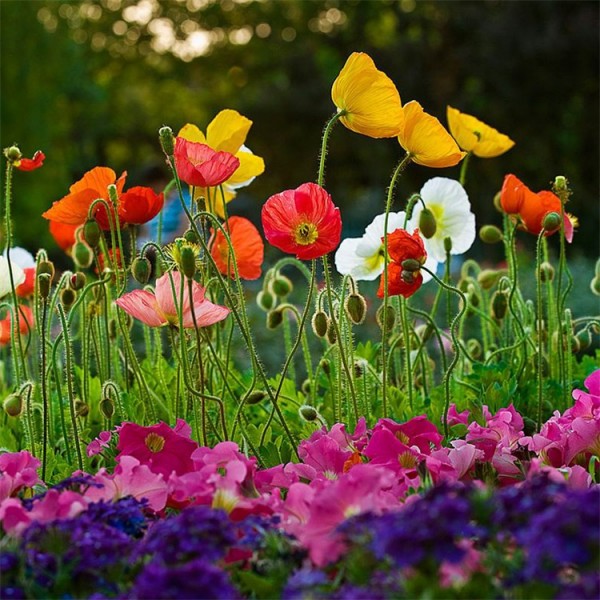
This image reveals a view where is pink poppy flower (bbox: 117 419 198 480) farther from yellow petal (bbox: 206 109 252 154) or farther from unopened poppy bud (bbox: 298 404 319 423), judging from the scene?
yellow petal (bbox: 206 109 252 154)

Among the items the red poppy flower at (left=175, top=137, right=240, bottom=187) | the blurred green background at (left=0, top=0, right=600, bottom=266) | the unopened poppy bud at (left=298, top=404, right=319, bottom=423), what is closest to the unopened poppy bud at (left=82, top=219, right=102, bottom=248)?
the red poppy flower at (left=175, top=137, right=240, bottom=187)

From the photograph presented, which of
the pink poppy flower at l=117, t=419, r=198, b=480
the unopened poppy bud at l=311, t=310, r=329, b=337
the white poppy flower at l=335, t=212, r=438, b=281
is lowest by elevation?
the pink poppy flower at l=117, t=419, r=198, b=480

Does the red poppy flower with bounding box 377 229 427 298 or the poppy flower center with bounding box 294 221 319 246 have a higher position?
the poppy flower center with bounding box 294 221 319 246

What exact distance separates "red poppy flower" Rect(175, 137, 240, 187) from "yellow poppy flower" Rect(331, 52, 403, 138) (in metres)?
0.24

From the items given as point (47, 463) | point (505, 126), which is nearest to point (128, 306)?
point (47, 463)

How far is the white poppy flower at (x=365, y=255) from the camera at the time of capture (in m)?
2.05

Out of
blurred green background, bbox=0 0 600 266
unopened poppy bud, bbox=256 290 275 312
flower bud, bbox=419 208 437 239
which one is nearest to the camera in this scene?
flower bud, bbox=419 208 437 239

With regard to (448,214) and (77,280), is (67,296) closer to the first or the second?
(77,280)

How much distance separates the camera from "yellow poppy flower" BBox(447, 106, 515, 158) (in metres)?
2.18

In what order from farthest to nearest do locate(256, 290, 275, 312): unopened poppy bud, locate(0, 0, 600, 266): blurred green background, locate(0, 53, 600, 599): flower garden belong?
locate(0, 0, 600, 266): blurred green background, locate(256, 290, 275, 312): unopened poppy bud, locate(0, 53, 600, 599): flower garden

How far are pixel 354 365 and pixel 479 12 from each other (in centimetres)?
1332

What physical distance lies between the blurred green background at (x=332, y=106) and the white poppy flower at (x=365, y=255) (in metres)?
8.41

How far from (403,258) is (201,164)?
38 centimetres

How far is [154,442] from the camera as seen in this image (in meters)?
1.55
